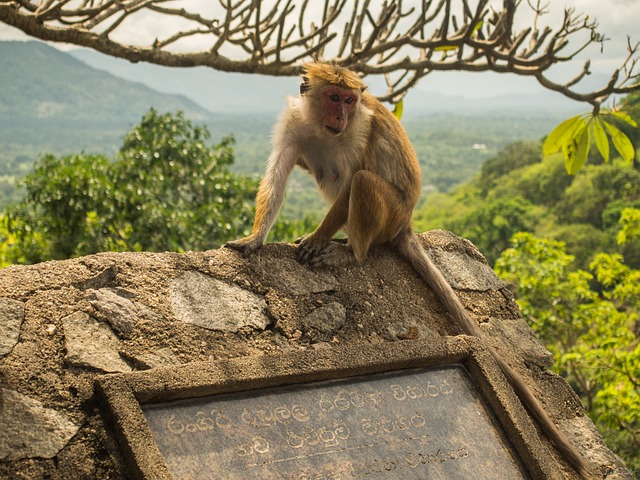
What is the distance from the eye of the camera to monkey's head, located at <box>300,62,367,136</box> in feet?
13.9

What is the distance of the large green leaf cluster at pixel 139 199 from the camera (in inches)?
359

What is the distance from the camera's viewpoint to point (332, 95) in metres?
4.25

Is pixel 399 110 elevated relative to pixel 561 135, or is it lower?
lower

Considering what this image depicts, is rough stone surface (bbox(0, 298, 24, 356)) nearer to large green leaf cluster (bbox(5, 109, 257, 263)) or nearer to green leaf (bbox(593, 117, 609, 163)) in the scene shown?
green leaf (bbox(593, 117, 609, 163))

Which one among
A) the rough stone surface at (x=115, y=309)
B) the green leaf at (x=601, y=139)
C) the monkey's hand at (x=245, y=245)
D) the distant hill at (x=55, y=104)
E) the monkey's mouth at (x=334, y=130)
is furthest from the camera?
the distant hill at (x=55, y=104)

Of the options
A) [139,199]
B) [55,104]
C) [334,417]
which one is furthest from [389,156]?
[55,104]

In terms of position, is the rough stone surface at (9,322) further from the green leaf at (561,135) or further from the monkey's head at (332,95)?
the green leaf at (561,135)

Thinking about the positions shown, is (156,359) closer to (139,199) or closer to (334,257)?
(334,257)

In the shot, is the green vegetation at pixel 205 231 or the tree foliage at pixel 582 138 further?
the green vegetation at pixel 205 231

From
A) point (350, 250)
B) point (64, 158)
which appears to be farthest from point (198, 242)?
point (350, 250)

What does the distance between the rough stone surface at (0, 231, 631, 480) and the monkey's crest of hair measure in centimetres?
94

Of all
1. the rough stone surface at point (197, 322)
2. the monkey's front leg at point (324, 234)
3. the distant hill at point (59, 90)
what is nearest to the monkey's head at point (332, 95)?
the monkey's front leg at point (324, 234)

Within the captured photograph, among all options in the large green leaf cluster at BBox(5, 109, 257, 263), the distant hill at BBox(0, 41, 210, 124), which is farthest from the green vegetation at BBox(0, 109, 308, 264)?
the distant hill at BBox(0, 41, 210, 124)

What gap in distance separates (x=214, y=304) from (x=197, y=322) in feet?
0.54
